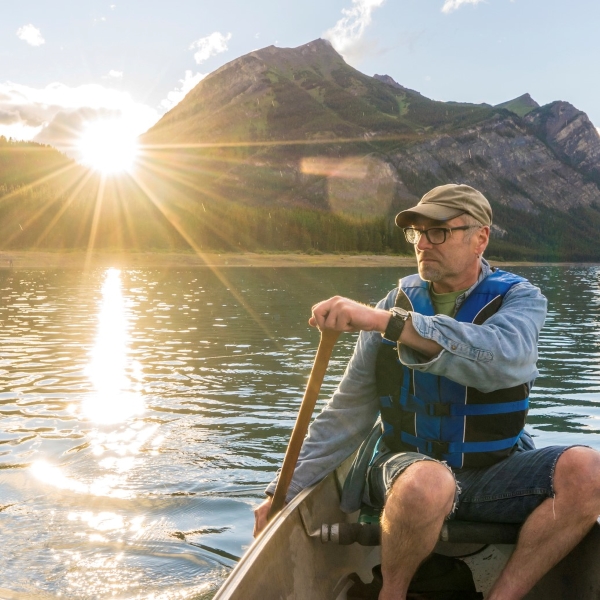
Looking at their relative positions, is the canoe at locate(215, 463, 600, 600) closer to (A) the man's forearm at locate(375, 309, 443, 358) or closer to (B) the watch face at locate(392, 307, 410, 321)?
(A) the man's forearm at locate(375, 309, 443, 358)

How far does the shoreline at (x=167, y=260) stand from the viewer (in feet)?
216

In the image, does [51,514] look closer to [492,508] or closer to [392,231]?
[492,508]

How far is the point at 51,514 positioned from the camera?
22.5 feet

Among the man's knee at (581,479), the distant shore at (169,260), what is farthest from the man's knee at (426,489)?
the distant shore at (169,260)

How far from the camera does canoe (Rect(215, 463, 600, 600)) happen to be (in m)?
3.34

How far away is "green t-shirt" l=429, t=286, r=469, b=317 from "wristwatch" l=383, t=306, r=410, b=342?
0.62 meters

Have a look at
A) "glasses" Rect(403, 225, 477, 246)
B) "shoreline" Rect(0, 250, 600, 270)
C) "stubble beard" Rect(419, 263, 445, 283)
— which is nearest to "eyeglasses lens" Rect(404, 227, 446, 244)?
"glasses" Rect(403, 225, 477, 246)

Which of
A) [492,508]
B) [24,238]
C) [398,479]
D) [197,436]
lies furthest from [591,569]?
[24,238]

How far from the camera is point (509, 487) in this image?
12.2 ft

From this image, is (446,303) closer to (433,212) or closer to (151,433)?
(433,212)

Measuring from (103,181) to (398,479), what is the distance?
10232 cm

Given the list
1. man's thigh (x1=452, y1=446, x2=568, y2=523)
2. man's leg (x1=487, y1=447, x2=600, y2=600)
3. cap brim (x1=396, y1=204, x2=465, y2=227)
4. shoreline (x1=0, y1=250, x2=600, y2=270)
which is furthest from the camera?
shoreline (x1=0, y1=250, x2=600, y2=270)

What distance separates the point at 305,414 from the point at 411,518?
83cm

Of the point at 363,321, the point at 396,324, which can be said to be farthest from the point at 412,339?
the point at 363,321
